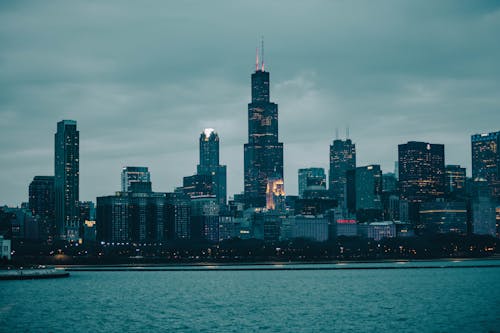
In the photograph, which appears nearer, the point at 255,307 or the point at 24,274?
the point at 255,307

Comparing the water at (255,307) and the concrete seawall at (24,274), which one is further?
the concrete seawall at (24,274)

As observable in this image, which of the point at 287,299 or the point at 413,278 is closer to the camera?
the point at 287,299

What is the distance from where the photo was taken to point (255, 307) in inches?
4688

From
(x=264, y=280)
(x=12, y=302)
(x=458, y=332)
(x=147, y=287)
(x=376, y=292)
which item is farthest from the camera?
(x=264, y=280)

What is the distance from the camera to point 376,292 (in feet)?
487

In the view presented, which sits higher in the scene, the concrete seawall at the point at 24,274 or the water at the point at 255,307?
the concrete seawall at the point at 24,274

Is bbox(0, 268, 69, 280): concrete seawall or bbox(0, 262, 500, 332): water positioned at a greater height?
bbox(0, 268, 69, 280): concrete seawall

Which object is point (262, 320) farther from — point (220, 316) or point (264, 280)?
point (264, 280)

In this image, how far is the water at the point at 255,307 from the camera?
9569 cm

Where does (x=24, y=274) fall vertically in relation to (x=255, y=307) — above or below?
above

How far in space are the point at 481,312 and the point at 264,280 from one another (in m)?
86.4

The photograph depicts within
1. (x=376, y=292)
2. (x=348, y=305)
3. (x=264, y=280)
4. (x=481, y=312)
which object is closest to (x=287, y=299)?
(x=348, y=305)

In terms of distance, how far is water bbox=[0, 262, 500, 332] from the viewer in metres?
95.7

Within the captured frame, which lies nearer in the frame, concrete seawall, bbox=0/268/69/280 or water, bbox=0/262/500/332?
water, bbox=0/262/500/332
